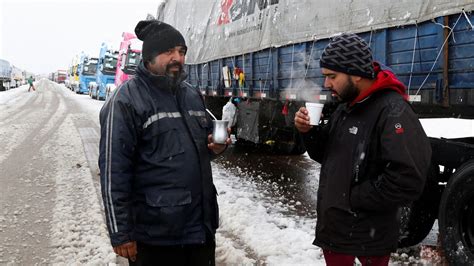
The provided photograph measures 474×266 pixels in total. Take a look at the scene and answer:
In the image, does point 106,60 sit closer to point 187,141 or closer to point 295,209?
point 295,209

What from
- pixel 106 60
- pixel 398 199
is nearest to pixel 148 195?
pixel 398 199

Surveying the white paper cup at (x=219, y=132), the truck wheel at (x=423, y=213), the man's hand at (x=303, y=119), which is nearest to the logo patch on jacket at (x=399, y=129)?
the man's hand at (x=303, y=119)

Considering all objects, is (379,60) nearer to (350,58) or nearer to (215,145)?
(350,58)

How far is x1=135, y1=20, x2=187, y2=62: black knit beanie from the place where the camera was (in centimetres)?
229

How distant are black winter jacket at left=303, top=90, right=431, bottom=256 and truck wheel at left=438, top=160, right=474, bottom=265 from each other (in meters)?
→ 1.45

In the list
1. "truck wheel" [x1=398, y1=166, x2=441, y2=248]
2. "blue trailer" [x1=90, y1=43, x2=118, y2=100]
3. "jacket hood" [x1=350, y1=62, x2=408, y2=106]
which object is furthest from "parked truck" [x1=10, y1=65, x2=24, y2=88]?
"jacket hood" [x1=350, y1=62, x2=408, y2=106]

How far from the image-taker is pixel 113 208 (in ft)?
6.89

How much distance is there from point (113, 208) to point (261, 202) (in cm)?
371

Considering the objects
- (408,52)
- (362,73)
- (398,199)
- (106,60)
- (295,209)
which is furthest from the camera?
(106,60)

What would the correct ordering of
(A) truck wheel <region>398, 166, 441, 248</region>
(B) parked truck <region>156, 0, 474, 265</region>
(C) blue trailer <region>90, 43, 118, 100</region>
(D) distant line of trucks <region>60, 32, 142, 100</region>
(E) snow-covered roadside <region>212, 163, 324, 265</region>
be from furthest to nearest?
(C) blue trailer <region>90, 43, 118, 100</region>
(D) distant line of trucks <region>60, 32, 142, 100</region>
(E) snow-covered roadside <region>212, 163, 324, 265</region>
(A) truck wheel <region>398, 166, 441, 248</region>
(B) parked truck <region>156, 0, 474, 265</region>

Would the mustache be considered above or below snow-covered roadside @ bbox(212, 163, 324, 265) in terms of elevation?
above

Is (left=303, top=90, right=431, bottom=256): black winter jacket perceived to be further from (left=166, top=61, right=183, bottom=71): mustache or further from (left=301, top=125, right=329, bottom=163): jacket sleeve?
(left=166, top=61, right=183, bottom=71): mustache

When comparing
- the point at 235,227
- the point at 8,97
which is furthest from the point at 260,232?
the point at 8,97

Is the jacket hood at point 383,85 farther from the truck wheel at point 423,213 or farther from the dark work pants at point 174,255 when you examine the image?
the truck wheel at point 423,213
